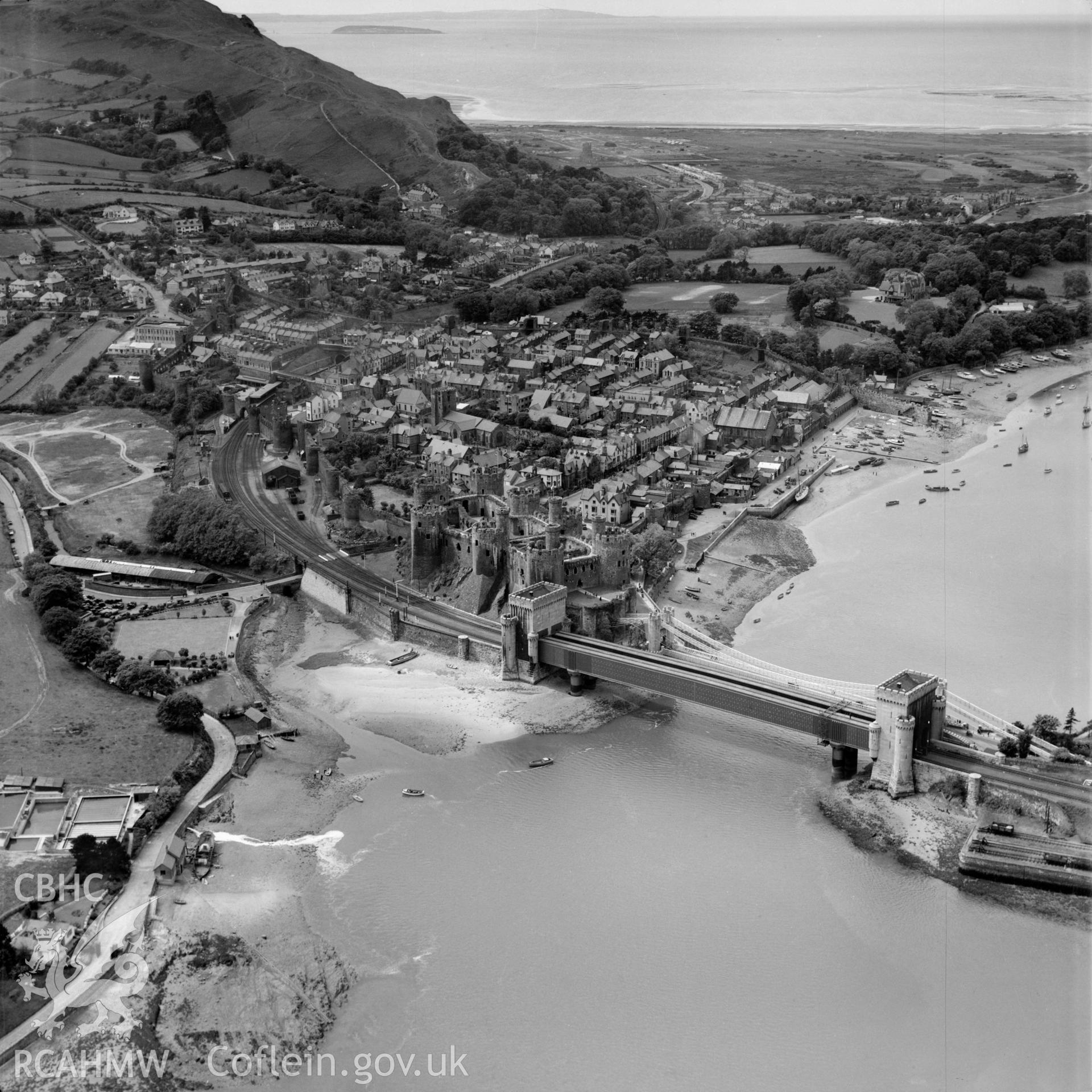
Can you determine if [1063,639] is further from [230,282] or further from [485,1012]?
[230,282]

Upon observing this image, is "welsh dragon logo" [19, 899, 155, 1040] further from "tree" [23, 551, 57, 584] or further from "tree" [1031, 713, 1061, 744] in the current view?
"tree" [1031, 713, 1061, 744]

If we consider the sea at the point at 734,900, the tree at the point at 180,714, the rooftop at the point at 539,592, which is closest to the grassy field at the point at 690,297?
the sea at the point at 734,900

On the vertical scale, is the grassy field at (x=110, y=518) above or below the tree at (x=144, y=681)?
above

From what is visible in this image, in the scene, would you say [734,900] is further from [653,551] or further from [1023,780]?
[653,551]

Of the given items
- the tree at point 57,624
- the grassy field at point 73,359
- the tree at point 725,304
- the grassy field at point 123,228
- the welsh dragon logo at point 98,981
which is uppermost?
the grassy field at point 123,228

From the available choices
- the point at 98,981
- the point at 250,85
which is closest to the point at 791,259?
the point at 250,85

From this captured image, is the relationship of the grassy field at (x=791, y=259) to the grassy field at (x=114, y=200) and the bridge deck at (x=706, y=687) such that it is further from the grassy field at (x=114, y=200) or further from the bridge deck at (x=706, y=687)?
the bridge deck at (x=706, y=687)
